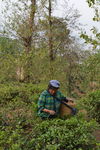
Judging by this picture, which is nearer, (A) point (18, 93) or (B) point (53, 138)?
(B) point (53, 138)

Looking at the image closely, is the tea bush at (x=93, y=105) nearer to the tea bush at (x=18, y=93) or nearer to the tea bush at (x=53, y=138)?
the tea bush at (x=18, y=93)

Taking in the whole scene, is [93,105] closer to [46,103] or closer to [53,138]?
[46,103]

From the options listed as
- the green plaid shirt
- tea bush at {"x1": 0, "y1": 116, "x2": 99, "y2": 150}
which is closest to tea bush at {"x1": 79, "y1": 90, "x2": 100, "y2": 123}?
the green plaid shirt

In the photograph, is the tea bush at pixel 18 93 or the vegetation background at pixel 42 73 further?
the tea bush at pixel 18 93

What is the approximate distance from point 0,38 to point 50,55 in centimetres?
315

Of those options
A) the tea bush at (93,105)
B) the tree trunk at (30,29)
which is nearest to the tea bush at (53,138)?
the tea bush at (93,105)

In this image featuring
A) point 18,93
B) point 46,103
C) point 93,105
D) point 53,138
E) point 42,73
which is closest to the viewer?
point 53,138

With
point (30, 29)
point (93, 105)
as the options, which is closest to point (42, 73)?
point (30, 29)

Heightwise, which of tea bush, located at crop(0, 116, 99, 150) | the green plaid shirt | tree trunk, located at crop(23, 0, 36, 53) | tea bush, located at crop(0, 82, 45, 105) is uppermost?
tree trunk, located at crop(23, 0, 36, 53)

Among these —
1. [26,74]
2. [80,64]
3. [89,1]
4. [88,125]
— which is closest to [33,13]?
[26,74]

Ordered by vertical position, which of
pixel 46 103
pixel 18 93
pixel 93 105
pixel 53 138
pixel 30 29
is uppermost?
pixel 30 29

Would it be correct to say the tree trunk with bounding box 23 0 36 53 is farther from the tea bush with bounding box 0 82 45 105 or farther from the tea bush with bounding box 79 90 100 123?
the tea bush with bounding box 79 90 100 123

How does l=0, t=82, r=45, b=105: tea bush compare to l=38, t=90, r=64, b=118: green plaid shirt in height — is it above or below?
below

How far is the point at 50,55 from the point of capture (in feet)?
46.7
